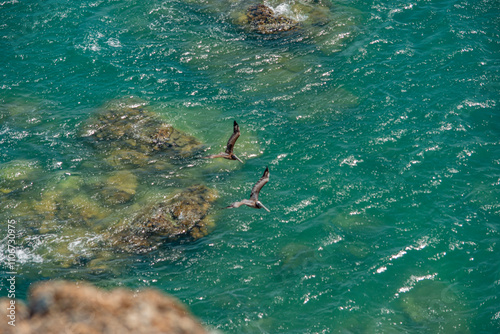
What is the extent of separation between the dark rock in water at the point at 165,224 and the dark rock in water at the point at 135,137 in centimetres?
438

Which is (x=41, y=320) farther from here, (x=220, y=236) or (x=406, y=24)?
(x=406, y=24)

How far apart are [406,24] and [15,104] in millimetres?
28010

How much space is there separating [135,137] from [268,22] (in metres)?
14.8

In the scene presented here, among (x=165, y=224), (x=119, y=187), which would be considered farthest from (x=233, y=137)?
(x=119, y=187)

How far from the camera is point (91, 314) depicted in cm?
658

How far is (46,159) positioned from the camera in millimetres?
27078

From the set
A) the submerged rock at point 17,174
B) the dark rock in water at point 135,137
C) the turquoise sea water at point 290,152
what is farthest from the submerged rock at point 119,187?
the submerged rock at point 17,174

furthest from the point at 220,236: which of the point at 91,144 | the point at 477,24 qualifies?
the point at 477,24

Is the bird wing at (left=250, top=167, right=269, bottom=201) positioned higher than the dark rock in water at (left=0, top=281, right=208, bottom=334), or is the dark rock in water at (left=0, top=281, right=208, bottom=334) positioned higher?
the dark rock in water at (left=0, top=281, right=208, bottom=334)

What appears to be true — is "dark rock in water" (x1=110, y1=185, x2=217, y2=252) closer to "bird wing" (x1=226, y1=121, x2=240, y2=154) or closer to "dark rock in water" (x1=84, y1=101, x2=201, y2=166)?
"bird wing" (x1=226, y1=121, x2=240, y2=154)

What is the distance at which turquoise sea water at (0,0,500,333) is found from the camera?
796 inches

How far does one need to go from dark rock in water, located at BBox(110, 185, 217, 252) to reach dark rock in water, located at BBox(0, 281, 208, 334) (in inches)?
592

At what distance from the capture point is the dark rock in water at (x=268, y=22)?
3597 centimetres

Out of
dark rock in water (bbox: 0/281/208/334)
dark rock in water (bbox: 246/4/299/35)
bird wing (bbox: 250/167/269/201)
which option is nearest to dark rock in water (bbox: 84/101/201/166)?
bird wing (bbox: 250/167/269/201)
